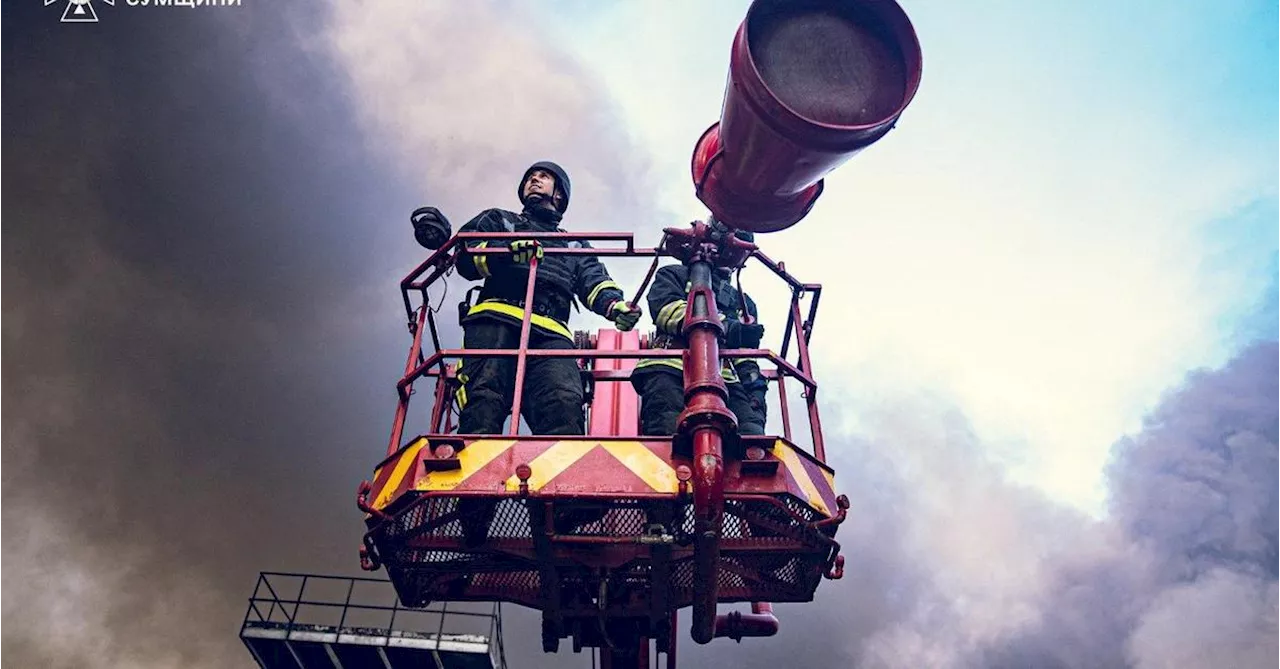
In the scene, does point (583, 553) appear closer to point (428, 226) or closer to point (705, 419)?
point (705, 419)

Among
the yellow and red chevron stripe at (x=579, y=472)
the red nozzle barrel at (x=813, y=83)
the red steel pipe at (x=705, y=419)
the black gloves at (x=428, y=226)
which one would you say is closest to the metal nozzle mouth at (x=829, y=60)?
the red nozzle barrel at (x=813, y=83)

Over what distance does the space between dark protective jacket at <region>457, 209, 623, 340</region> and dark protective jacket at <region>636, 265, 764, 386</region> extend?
344mm

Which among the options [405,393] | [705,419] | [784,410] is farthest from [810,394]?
[405,393]

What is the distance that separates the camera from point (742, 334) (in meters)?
6.51

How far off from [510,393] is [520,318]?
0.60 metres

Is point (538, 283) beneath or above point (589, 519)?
above

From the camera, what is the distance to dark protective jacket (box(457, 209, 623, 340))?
612 cm

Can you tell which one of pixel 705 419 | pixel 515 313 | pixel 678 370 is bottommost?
pixel 705 419

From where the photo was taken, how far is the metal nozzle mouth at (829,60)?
3979mm

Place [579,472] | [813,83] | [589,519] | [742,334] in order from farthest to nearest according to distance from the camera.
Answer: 1. [742,334]
2. [589,519]
3. [579,472]
4. [813,83]

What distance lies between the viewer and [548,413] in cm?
551

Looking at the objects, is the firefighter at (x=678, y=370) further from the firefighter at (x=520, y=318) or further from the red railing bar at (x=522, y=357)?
the red railing bar at (x=522, y=357)

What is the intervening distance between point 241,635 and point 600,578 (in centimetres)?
1234

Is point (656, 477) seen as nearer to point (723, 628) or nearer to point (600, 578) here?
point (600, 578)
